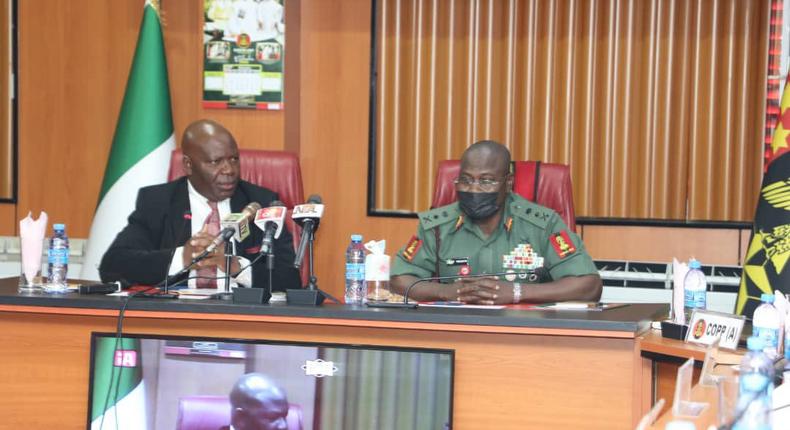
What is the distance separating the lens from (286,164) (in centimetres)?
375

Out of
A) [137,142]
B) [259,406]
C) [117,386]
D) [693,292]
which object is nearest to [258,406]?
[259,406]

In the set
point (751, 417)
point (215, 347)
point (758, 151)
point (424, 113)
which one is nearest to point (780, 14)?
point (758, 151)

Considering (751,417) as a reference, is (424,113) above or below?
above

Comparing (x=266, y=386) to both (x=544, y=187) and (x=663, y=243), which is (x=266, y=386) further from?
(x=663, y=243)

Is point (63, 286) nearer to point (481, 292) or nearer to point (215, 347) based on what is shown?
point (215, 347)

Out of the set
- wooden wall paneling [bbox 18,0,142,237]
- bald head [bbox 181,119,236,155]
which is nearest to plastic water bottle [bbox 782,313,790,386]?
bald head [bbox 181,119,236,155]

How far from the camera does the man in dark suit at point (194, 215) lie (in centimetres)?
336

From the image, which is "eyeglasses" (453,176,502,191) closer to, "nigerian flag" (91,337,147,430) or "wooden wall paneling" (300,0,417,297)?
"nigerian flag" (91,337,147,430)

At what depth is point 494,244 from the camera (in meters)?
3.47

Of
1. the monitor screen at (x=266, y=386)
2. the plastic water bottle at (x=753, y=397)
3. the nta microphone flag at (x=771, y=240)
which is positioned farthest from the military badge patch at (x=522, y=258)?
the plastic water bottle at (x=753, y=397)

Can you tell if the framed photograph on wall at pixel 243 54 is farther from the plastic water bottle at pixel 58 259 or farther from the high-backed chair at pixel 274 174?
the plastic water bottle at pixel 58 259

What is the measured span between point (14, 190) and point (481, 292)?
2.97 metres

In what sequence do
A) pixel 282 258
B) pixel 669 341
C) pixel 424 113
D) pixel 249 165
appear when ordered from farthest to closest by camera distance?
pixel 424 113 < pixel 249 165 < pixel 282 258 < pixel 669 341

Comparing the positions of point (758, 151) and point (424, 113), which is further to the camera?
point (424, 113)
